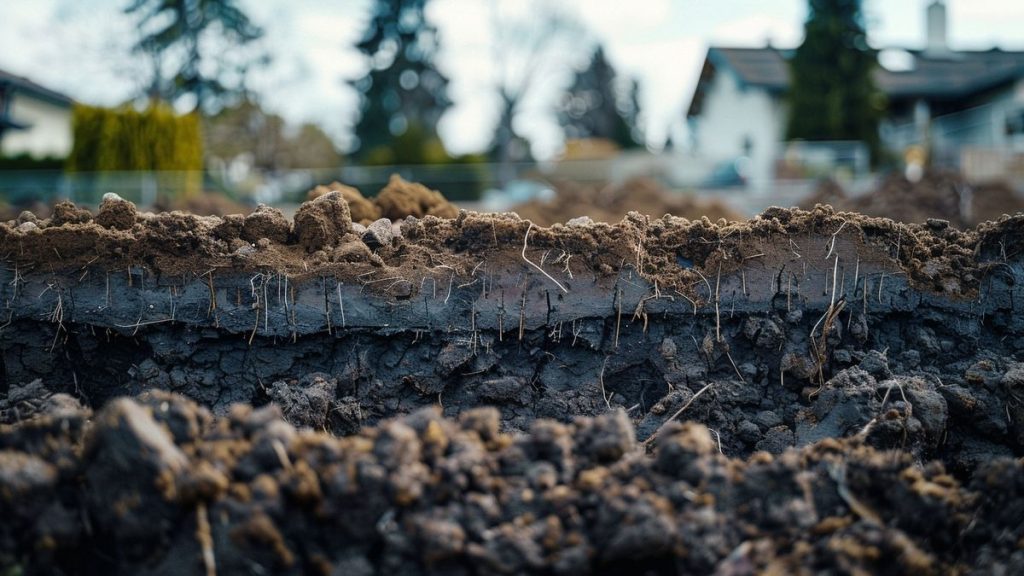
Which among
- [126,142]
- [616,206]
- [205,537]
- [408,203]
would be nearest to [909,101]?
[616,206]

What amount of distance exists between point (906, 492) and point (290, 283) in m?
3.17

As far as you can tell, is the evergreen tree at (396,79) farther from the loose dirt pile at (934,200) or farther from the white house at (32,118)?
the loose dirt pile at (934,200)

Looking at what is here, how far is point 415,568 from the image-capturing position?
8.90 feet

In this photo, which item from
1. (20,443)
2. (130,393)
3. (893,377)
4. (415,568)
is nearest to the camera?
(415,568)

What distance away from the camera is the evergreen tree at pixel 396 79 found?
3934 cm

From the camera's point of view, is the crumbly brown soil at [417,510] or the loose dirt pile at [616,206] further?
the loose dirt pile at [616,206]

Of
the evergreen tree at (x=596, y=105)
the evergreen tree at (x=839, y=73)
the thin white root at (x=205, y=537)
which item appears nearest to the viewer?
the thin white root at (x=205, y=537)

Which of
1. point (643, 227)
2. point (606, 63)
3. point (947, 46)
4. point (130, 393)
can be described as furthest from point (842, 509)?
point (606, 63)

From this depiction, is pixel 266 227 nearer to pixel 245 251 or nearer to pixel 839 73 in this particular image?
pixel 245 251

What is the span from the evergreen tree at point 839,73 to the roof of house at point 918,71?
47.0 inches

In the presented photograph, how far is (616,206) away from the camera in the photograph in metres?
15.8

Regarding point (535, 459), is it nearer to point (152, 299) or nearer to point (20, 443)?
point (20, 443)

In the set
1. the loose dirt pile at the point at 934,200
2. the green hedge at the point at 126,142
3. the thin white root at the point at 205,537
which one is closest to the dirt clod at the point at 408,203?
the thin white root at the point at 205,537

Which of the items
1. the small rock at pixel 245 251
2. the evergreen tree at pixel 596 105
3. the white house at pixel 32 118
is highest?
the evergreen tree at pixel 596 105
